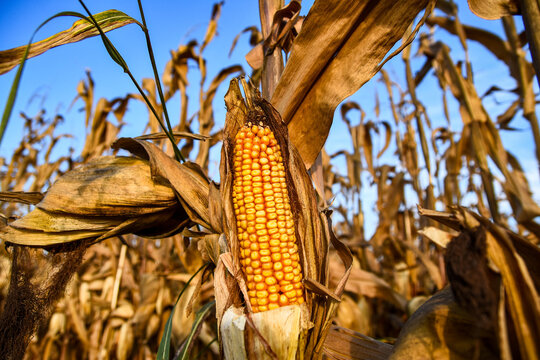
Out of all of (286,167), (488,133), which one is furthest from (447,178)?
(286,167)

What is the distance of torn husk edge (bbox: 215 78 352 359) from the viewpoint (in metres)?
1.18

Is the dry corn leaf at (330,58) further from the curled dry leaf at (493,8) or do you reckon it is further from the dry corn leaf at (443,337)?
the dry corn leaf at (443,337)

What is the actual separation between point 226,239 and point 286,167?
0.41m

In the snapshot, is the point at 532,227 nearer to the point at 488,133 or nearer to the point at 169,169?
the point at 488,133

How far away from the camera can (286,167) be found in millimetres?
1514

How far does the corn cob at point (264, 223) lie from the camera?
4.26 feet

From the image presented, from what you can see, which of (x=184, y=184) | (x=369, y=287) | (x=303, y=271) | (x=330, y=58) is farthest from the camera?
(x=369, y=287)

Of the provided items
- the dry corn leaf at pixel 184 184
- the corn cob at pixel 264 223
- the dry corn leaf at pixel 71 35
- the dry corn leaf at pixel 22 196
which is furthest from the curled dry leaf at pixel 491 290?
the dry corn leaf at pixel 22 196

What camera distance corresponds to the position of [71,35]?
4.75 ft

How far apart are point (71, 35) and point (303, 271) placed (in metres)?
1.38

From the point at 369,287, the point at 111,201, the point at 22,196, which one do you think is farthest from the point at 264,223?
the point at 369,287

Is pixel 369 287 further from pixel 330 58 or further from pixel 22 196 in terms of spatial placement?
pixel 22 196

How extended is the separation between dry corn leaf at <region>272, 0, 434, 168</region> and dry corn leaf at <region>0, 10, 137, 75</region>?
29.8 inches

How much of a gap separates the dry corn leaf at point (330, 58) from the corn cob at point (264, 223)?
0.59 feet
